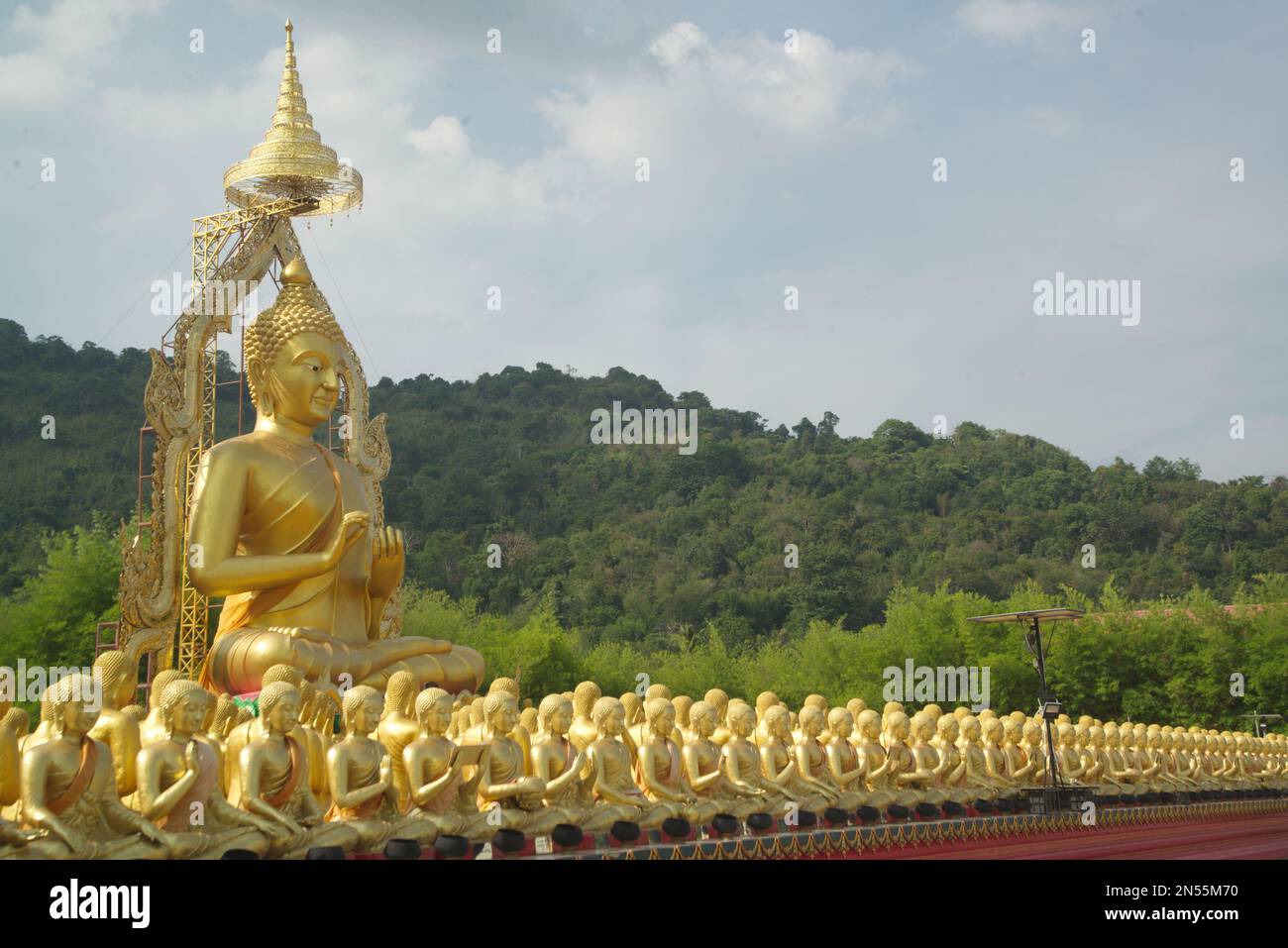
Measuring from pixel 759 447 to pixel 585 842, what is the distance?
128 ft

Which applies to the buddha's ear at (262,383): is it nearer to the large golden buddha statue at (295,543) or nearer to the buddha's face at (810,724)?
the large golden buddha statue at (295,543)

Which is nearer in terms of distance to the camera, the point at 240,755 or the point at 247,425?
the point at 240,755

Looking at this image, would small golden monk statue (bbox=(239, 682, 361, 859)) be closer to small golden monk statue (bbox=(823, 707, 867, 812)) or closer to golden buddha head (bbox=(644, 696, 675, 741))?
golden buddha head (bbox=(644, 696, 675, 741))

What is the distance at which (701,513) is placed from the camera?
132 ft

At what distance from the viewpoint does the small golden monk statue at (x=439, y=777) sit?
7.57m

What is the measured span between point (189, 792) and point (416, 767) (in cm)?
127

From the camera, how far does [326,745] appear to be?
767 cm

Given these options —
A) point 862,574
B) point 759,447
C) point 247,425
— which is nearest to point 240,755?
point 247,425

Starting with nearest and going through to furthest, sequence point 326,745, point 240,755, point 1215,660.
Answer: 1. point 240,755
2. point 326,745
3. point 1215,660

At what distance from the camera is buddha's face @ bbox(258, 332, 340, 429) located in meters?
12.0

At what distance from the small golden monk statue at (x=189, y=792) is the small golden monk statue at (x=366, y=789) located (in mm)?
472

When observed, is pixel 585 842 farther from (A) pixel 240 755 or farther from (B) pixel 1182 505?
(B) pixel 1182 505

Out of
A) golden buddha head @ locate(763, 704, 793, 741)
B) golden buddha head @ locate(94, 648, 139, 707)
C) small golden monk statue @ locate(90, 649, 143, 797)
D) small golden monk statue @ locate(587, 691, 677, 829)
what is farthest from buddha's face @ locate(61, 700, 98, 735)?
golden buddha head @ locate(763, 704, 793, 741)
